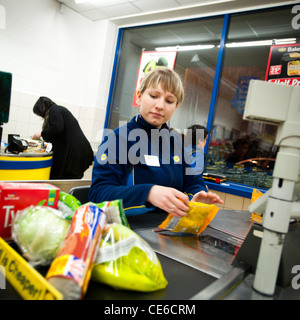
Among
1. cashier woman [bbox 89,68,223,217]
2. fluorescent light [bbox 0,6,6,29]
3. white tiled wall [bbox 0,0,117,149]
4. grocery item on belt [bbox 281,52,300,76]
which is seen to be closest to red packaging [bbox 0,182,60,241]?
cashier woman [bbox 89,68,223,217]

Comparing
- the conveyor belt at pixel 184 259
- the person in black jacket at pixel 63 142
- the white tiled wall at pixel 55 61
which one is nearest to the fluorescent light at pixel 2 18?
the white tiled wall at pixel 55 61

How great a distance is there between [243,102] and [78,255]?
3622mm

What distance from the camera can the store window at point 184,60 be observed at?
13.5 feet

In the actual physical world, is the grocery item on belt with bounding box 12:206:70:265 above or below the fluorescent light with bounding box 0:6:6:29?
below

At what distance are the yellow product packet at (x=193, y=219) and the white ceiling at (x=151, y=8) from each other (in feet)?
12.3

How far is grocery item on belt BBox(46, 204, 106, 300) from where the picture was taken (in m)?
0.44

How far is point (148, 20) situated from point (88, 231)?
4898 mm

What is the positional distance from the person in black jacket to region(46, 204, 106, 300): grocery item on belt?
2.66m

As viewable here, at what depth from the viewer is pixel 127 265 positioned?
1.74ft

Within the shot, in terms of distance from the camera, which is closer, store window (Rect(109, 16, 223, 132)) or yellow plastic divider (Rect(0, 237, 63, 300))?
yellow plastic divider (Rect(0, 237, 63, 300))

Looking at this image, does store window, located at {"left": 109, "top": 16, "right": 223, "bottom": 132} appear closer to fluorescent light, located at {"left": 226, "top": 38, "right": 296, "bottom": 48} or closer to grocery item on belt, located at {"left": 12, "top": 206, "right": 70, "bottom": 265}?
fluorescent light, located at {"left": 226, "top": 38, "right": 296, "bottom": 48}

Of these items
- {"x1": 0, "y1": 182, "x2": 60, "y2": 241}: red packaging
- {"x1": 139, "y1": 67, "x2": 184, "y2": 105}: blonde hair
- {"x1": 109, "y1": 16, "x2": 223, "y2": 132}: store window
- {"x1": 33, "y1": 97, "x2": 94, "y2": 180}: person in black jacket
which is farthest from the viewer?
{"x1": 109, "y1": 16, "x2": 223, "y2": 132}: store window

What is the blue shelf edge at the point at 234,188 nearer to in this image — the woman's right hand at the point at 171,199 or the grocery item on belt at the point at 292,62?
the grocery item on belt at the point at 292,62
